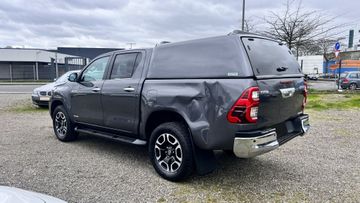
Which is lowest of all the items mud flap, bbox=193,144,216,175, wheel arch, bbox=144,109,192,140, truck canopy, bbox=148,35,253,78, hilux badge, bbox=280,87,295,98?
mud flap, bbox=193,144,216,175

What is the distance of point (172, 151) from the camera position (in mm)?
3773

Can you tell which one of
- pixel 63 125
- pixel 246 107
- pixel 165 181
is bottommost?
pixel 165 181

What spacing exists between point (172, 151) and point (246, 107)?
1.28 m

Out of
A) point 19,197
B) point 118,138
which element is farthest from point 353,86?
point 19,197

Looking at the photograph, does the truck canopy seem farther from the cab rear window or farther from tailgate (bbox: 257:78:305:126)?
tailgate (bbox: 257:78:305:126)

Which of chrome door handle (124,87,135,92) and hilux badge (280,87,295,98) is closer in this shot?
hilux badge (280,87,295,98)

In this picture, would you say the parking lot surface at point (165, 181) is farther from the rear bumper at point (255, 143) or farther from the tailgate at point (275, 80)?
the tailgate at point (275, 80)

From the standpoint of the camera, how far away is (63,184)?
366 cm

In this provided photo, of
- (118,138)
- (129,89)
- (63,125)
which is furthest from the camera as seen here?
(63,125)

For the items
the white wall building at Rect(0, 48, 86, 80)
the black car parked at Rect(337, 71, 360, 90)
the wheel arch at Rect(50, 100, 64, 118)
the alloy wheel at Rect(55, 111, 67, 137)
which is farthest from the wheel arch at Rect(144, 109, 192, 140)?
the white wall building at Rect(0, 48, 86, 80)

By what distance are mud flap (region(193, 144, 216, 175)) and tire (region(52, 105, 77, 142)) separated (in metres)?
3.21

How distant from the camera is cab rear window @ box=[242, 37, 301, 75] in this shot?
3.34m

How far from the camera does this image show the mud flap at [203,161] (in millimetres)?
3498

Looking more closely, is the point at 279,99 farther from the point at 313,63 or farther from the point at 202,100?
the point at 313,63
